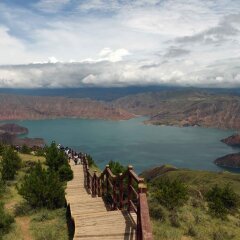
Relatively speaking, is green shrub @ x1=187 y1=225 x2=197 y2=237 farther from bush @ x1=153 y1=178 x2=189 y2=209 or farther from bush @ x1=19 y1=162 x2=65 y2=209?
Answer: bush @ x1=19 y1=162 x2=65 y2=209

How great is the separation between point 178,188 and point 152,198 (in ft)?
A: 6.27

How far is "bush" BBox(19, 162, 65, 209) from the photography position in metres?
17.3

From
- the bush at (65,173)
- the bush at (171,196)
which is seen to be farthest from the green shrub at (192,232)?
the bush at (65,173)

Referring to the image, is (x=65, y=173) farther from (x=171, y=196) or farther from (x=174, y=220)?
(x=174, y=220)

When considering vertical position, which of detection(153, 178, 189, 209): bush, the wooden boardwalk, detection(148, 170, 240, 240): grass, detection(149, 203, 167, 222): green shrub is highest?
the wooden boardwalk

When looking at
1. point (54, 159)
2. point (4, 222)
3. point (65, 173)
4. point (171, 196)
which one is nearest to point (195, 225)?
point (171, 196)

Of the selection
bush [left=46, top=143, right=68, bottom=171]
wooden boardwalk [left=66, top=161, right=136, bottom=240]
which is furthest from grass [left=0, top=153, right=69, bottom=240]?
bush [left=46, top=143, right=68, bottom=171]

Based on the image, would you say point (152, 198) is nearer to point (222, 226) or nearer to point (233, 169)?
point (222, 226)

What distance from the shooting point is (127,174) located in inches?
456

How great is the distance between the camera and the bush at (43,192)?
1728 centimetres

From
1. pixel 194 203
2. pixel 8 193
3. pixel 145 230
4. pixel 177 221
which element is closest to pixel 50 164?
pixel 8 193

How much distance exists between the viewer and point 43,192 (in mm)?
17344

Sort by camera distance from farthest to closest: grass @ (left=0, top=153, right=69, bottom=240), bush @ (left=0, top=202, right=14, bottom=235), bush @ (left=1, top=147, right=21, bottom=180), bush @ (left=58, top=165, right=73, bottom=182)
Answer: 1. bush @ (left=58, top=165, right=73, bottom=182)
2. bush @ (left=1, top=147, right=21, bottom=180)
3. bush @ (left=0, top=202, right=14, bottom=235)
4. grass @ (left=0, top=153, right=69, bottom=240)

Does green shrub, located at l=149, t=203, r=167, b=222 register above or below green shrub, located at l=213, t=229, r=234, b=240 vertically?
above
